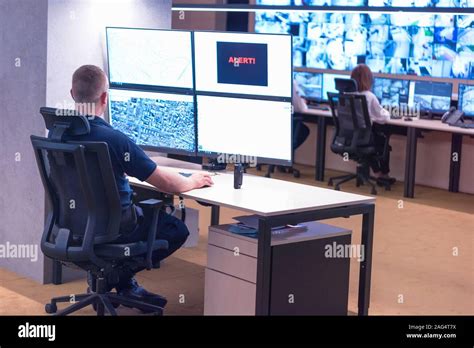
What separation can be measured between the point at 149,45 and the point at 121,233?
1.45m

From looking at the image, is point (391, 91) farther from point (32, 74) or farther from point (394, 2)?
point (32, 74)

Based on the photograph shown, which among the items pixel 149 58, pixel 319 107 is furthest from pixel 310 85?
pixel 149 58

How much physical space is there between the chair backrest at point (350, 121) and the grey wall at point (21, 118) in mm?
3997

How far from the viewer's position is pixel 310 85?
1042 centimetres

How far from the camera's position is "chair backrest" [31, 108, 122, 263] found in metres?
4.03

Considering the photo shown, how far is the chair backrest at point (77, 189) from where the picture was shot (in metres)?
4.03

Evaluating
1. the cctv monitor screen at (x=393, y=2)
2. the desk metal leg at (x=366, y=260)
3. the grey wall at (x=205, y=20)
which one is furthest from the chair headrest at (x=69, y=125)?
the grey wall at (x=205, y=20)

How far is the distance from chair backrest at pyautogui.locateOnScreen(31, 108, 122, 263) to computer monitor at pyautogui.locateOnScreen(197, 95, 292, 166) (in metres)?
1.00

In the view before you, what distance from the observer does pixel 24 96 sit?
17.4ft

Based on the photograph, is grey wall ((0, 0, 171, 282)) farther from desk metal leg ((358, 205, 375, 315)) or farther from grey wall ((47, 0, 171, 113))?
desk metal leg ((358, 205, 375, 315))

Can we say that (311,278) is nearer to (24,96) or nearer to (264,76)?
(264,76)

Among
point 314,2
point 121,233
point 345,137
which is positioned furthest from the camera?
point 314,2

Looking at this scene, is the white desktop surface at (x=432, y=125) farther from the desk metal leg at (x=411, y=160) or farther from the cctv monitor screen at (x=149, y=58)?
the cctv monitor screen at (x=149, y=58)
